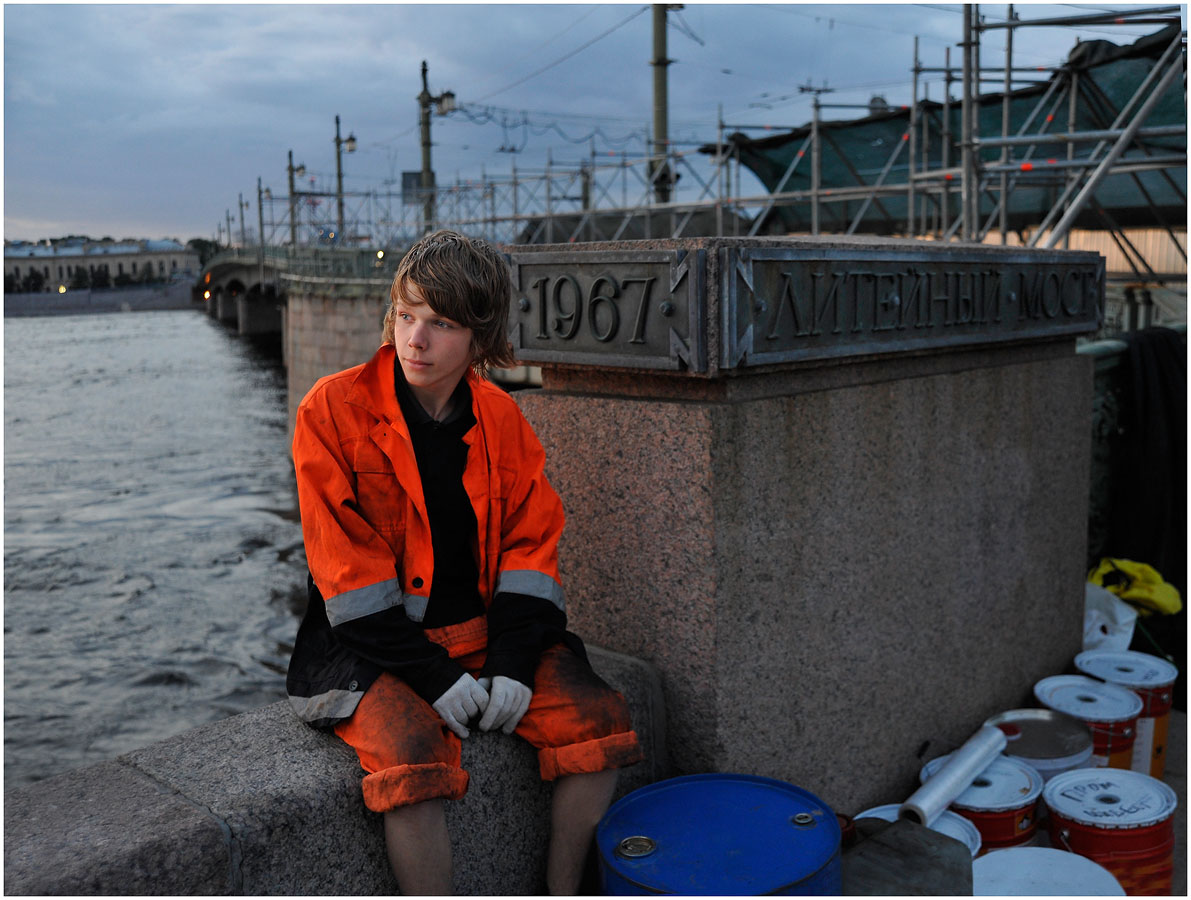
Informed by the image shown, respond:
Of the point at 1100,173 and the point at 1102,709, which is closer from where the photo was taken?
the point at 1102,709

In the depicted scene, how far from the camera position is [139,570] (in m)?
18.4

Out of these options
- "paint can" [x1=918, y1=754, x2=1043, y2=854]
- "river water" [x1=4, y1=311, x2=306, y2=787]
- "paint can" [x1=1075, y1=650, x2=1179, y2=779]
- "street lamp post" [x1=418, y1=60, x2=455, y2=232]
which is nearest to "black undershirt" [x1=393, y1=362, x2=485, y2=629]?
"paint can" [x1=918, y1=754, x2=1043, y2=854]

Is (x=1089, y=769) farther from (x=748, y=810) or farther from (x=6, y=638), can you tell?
(x=6, y=638)

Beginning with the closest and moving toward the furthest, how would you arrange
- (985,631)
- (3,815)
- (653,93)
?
1. (3,815)
2. (985,631)
3. (653,93)

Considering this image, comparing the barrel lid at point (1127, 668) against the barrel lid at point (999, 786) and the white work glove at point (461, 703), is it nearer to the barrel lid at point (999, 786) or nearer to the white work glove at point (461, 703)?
the barrel lid at point (999, 786)

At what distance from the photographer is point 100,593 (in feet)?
56.0

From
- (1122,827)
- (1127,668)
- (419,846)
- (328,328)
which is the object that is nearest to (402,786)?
(419,846)

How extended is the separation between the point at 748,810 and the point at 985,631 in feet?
6.27

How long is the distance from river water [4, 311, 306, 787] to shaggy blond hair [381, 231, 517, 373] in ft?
31.1

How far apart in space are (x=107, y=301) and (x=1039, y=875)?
117m

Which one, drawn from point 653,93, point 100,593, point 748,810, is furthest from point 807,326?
point 653,93

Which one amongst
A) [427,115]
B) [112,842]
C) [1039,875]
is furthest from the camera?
[427,115]

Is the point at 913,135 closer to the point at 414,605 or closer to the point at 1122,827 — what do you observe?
the point at 1122,827

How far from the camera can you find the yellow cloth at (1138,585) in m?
5.69
